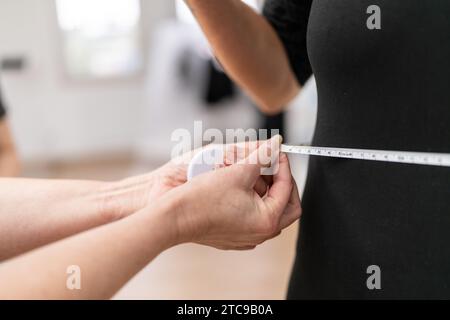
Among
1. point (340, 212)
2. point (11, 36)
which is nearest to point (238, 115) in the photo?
point (11, 36)

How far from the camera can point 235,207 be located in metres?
0.62

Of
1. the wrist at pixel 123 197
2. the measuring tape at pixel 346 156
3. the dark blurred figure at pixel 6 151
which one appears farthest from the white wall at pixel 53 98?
the measuring tape at pixel 346 156

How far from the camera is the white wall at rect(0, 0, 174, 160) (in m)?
3.58

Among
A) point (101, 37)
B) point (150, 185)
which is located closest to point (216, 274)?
point (150, 185)

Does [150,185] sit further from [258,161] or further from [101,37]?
[101,37]

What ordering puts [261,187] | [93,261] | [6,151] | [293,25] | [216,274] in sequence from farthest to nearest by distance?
[216,274] < [6,151] < [293,25] < [261,187] < [93,261]

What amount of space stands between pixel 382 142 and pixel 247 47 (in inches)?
14.6

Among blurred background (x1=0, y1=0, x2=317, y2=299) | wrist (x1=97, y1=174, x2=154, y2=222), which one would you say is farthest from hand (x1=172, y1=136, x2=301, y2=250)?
blurred background (x1=0, y1=0, x2=317, y2=299)

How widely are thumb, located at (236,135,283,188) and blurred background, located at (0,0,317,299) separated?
2.17 m

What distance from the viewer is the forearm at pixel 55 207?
716 millimetres

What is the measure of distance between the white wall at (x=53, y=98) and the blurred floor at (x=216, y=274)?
69.5 inches

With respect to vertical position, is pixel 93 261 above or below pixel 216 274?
above

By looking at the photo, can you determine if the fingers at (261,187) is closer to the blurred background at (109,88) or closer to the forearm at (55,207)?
the forearm at (55,207)

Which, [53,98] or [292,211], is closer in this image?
[292,211]
